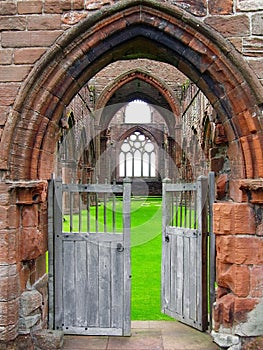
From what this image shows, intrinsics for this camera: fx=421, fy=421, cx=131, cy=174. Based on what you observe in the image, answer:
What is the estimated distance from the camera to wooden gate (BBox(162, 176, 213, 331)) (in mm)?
4148

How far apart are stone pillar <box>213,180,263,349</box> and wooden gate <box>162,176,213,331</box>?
57 centimetres

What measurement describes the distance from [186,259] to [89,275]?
993 millimetres

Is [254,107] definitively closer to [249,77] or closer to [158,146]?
[249,77]

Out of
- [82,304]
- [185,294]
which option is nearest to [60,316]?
[82,304]

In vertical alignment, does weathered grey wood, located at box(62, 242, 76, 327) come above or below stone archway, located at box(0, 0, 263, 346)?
below

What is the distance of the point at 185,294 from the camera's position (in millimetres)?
4312

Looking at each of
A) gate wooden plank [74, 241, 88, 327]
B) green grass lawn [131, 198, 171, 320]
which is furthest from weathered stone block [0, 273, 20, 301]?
green grass lawn [131, 198, 171, 320]

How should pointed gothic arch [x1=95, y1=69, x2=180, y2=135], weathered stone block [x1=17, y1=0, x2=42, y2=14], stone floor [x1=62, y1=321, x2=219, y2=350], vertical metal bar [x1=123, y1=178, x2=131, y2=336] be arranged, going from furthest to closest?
1. pointed gothic arch [x1=95, y1=69, x2=180, y2=135]
2. vertical metal bar [x1=123, y1=178, x2=131, y2=336]
3. stone floor [x1=62, y1=321, x2=219, y2=350]
4. weathered stone block [x1=17, y1=0, x2=42, y2=14]

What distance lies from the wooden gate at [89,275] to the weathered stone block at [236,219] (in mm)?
927

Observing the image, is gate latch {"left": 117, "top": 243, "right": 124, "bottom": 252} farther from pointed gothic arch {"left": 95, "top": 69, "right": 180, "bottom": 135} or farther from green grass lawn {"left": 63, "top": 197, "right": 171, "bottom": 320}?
pointed gothic arch {"left": 95, "top": 69, "right": 180, "bottom": 135}

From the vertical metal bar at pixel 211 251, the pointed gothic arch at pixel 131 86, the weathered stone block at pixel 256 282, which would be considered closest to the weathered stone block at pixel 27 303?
the vertical metal bar at pixel 211 251

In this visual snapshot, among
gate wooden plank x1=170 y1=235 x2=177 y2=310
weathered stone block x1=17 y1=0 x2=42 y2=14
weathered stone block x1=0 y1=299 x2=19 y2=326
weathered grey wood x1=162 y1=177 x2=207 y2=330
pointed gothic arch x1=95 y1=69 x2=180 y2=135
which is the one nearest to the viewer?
weathered stone block x1=0 y1=299 x2=19 y2=326

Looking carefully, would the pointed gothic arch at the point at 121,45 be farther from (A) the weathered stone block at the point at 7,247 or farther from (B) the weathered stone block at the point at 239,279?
(B) the weathered stone block at the point at 239,279

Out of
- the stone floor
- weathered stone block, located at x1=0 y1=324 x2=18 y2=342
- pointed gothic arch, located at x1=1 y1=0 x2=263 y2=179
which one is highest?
pointed gothic arch, located at x1=1 y1=0 x2=263 y2=179
